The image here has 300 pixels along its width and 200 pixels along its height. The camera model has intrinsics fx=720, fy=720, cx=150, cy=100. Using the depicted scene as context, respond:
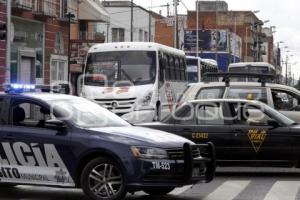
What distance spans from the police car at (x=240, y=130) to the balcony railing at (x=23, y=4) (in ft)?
62.7

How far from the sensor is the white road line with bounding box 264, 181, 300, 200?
35.5 feet

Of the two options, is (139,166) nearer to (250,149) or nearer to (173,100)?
(250,149)

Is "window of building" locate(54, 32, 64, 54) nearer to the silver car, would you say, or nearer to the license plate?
the silver car

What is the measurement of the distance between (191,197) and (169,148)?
1313mm

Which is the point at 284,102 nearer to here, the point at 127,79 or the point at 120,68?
the point at 127,79

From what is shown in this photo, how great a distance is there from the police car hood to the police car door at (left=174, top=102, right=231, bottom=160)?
11.4 feet

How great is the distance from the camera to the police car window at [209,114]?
45.6ft

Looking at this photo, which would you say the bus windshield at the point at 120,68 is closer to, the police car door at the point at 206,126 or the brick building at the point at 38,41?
the brick building at the point at 38,41

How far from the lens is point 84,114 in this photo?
10648 millimetres

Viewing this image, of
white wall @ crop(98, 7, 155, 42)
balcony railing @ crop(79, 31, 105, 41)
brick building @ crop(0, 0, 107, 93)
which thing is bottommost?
brick building @ crop(0, 0, 107, 93)

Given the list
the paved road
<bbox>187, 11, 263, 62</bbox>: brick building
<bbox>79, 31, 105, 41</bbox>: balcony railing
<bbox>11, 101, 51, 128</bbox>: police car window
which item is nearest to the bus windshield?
A: the paved road

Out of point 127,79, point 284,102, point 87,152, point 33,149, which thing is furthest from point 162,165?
point 127,79

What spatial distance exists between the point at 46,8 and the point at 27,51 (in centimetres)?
291

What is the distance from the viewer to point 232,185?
1233 cm
